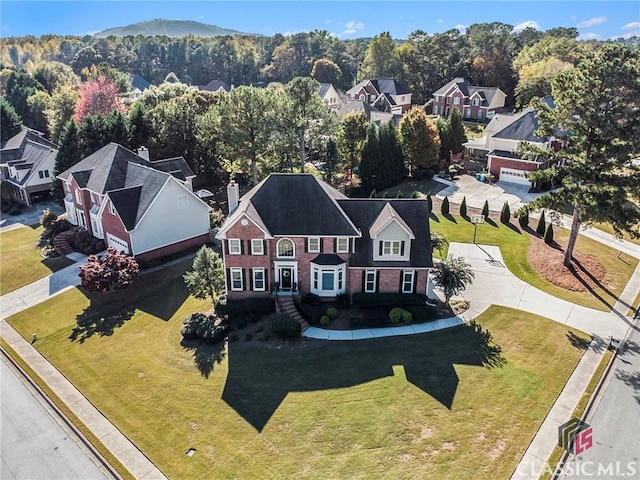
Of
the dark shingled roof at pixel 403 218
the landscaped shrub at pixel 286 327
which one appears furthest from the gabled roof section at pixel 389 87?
the landscaped shrub at pixel 286 327

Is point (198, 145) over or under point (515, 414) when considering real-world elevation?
over

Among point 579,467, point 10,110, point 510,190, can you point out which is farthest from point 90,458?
point 10,110

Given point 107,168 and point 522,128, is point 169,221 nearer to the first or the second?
point 107,168

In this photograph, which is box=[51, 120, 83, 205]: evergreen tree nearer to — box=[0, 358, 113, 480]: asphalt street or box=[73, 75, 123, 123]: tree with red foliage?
box=[73, 75, 123, 123]: tree with red foliage

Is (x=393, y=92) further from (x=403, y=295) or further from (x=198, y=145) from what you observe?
(x=403, y=295)

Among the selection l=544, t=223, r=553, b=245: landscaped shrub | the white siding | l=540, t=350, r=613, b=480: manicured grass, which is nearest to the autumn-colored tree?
l=544, t=223, r=553, b=245: landscaped shrub

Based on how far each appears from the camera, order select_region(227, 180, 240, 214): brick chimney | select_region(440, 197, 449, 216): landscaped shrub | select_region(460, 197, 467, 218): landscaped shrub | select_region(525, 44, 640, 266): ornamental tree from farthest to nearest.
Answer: select_region(440, 197, 449, 216): landscaped shrub → select_region(460, 197, 467, 218): landscaped shrub → select_region(227, 180, 240, 214): brick chimney → select_region(525, 44, 640, 266): ornamental tree

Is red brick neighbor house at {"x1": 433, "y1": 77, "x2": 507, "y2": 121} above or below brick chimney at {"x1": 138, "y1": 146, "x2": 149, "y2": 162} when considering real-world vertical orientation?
above
